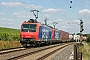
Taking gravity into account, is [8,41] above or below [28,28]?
below

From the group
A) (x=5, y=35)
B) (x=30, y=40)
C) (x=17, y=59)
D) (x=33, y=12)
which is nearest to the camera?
(x=17, y=59)

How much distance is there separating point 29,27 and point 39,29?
51.3 inches

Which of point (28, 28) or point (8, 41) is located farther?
point (8, 41)

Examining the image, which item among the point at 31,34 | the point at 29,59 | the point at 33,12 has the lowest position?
the point at 29,59

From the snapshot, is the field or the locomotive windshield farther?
the field

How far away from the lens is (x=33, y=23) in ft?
93.4

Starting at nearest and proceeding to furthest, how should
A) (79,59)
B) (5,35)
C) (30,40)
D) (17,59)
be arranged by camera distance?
1. (79,59)
2. (17,59)
3. (30,40)
4. (5,35)

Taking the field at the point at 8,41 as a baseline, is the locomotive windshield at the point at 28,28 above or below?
above

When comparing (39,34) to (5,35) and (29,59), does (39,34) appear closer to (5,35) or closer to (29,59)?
(29,59)

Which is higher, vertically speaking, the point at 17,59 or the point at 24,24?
the point at 24,24

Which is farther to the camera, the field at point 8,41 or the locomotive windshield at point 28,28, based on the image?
the field at point 8,41

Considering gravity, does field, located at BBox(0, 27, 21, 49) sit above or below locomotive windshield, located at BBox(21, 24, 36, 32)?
below

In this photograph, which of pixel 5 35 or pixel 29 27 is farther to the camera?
pixel 5 35

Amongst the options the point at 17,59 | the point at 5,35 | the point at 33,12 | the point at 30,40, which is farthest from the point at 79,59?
the point at 5,35
